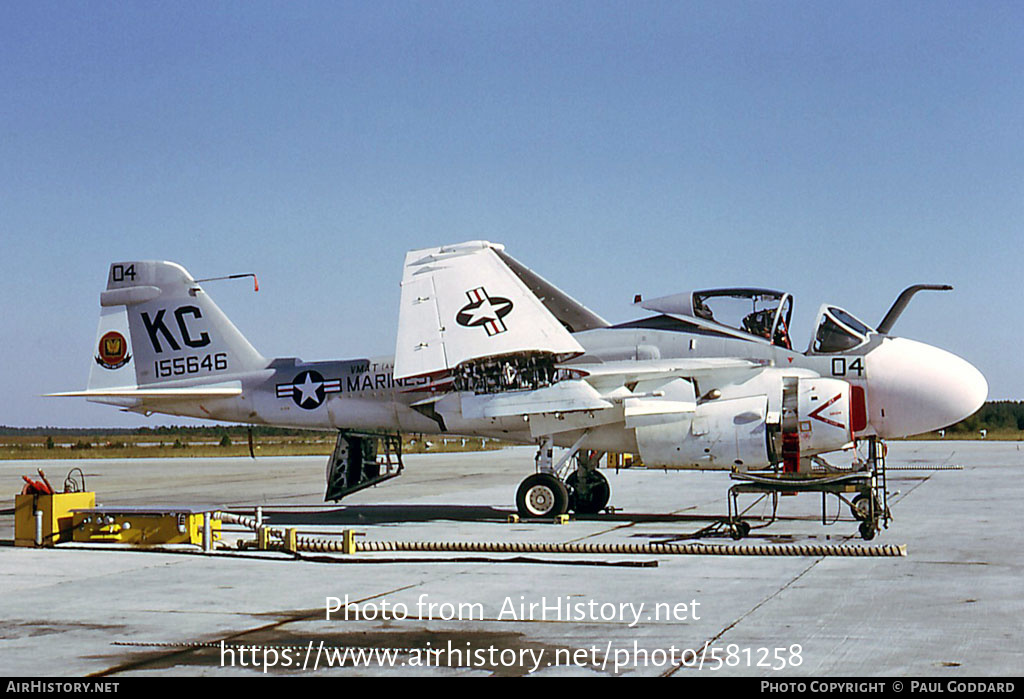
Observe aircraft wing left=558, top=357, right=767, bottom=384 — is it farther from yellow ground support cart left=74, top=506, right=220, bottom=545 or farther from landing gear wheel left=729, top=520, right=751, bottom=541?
yellow ground support cart left=74, top=506, right=220, bottom=545

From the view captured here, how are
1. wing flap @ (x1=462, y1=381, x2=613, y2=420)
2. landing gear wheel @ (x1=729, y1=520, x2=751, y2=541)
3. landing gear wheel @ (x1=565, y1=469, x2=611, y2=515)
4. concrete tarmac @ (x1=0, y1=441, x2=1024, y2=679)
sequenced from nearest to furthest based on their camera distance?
1. concrete tarmac @ (x1=0, y1=441, x2=1024, y2=679)
2. landing gear wheel @ (x1=729, y1=520, x2=751, y2=541)
3. wing flap @ (x1=462, y1=381, x2=613, y2=420)
4. landing gear wheel @ (x1=565, y1=469, x2=611, y2=515)

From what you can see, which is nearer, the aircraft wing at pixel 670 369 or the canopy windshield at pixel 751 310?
the aircraft wing at pixel 670 369

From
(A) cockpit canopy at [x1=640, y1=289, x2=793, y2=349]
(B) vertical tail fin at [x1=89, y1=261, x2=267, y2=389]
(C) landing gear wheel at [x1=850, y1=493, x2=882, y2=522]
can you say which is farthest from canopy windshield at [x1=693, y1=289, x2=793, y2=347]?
(B) vertical tail fin at [x1=89, y1=261, x2=267, y2=389]

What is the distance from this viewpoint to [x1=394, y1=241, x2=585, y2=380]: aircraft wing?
15.9 m

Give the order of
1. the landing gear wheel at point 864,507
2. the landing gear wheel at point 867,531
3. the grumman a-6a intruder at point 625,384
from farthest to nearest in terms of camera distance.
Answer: the grumman a-6a intruder at point 625,384, the landing gear wheel at point 864,507, the landing gear wheel at point 867,531

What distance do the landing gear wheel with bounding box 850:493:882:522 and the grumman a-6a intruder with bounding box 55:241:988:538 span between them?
0.04 m

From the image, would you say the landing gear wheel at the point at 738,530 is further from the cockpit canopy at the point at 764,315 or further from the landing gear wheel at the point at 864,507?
the cockpit canopy at the point at 764,315

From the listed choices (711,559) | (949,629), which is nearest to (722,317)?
(711,559)

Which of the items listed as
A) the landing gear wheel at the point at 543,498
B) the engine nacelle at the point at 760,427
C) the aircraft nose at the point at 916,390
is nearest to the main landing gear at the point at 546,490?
the landing gear wheel at the point at 543,498

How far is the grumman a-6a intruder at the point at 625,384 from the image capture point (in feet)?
50.4

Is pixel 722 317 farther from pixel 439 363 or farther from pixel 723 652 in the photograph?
pixel 723 652

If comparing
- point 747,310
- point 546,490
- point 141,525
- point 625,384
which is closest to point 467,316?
point 625,384

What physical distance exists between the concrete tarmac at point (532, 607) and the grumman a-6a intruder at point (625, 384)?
3.91 feet

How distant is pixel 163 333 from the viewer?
1886cm
